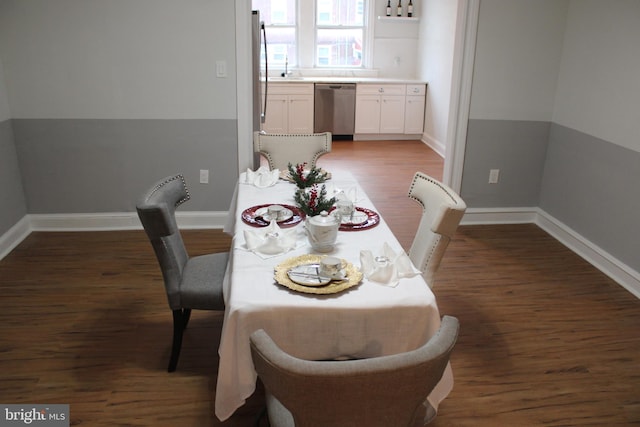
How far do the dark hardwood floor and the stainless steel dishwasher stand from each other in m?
3.34

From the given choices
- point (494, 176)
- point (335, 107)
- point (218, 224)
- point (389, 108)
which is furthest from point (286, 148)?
point (389, 108)

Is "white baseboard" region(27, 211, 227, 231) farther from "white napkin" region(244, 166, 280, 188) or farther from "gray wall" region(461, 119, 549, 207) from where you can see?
"gray wall" region(461, 119, 549, 207)

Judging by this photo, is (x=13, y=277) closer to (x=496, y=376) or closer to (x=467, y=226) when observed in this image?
(x=496, y=376)

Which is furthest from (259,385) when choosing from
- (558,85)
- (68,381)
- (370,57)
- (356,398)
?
(370,57)

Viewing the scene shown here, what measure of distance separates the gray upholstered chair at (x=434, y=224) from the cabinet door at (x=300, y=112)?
Result: 191 inches

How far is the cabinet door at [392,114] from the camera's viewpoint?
7.52 m

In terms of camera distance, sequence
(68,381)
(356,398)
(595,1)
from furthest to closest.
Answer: (595,1), (68,381), (356,398)

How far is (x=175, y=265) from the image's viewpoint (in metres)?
2.57

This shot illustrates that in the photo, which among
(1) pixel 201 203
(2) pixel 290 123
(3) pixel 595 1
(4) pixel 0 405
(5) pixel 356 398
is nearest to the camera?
(5) pixel 356 398

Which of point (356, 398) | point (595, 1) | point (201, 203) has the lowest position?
point (201, 203)

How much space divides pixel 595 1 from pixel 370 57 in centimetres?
417

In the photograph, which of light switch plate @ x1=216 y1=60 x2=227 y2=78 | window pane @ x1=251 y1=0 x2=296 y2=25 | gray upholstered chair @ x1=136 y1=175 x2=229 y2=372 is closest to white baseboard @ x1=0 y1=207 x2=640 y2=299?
light switch plate @ x1=216 y1=60 x2=227 y2=78

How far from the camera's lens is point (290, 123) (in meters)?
7.45

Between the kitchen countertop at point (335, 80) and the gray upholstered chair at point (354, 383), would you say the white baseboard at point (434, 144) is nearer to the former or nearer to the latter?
the kitchen countertop at point (335, 80)
